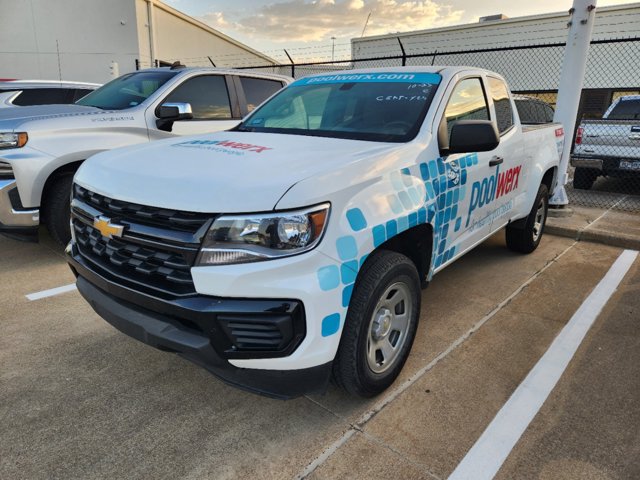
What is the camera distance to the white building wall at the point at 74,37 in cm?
1688

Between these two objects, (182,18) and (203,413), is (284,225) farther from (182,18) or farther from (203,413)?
(182,18)

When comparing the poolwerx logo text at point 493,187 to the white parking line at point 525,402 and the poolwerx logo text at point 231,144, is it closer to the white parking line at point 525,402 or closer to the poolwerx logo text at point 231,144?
the white parking line at point 525,402

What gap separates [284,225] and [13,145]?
347 centimetres

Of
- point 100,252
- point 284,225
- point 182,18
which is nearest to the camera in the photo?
point 284,225

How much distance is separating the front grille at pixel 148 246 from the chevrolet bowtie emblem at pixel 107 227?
0.02m

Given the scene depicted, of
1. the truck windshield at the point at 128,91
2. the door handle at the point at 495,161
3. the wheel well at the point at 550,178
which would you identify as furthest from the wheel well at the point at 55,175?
the wheel well at the point at 550,178

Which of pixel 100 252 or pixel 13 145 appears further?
pixel 13 145

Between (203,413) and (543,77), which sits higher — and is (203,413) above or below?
below

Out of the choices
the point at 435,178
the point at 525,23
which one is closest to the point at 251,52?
the point at 525,23

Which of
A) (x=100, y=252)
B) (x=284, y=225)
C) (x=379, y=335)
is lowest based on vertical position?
(x=379, y=335)

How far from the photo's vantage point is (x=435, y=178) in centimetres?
280

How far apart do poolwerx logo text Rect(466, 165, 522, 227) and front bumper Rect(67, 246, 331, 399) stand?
6.32 feet

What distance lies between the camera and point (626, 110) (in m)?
9.38

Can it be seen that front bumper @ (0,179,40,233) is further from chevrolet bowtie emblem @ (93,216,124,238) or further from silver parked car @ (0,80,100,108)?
silver parked car @ (0,80,100,108)
